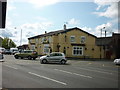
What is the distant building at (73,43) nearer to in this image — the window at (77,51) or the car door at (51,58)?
the window at (77,51)

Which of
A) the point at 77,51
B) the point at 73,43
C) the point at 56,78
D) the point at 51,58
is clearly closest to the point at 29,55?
the point at 51,58

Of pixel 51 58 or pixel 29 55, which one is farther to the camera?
pixel 29 55

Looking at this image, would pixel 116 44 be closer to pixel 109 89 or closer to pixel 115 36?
pixel 115 36

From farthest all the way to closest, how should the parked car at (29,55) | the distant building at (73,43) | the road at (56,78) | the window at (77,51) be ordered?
the window at (77,51) → the distant building at (73,43) → the parked car at (29,55) → the road at (56,78)

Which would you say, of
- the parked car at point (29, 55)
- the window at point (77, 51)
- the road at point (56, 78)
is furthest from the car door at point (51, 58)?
the window at point (77, 51)

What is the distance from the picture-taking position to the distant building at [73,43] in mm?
47250

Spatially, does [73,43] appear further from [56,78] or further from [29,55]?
[56,78]

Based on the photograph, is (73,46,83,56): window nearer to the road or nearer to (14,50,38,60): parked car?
(14,50,38,60): parked car

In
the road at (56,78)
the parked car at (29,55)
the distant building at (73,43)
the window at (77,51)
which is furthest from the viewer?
the window at (77,51)

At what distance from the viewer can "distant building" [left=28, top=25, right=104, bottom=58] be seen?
155 ft

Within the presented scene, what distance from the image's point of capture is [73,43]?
47.8 m

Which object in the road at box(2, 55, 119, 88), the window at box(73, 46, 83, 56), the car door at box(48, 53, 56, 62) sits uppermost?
the window at box(73, 46, 83, 56)

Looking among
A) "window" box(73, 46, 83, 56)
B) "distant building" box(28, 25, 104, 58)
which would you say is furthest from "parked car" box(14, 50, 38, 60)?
"window" box(73, 46, 83, 56)

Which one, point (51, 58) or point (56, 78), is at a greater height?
point (51, 58)
